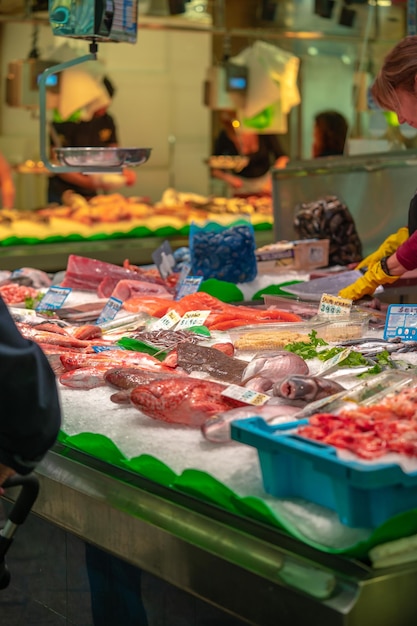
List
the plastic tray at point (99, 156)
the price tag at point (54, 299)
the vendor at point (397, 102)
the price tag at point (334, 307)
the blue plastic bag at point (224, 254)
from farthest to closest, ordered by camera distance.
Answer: the blue plastic bag at point (224, 254), the plastic tray at point (99, 156), the price tag at point (54, 299), the vendor at point (397, 102), the price tag at point (334, 307)

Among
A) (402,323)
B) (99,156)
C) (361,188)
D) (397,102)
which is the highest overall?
(397,102)

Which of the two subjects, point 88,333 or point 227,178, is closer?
point 88,333

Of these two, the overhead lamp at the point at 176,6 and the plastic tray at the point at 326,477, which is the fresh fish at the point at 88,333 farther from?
the overhead lamp at the point at 176,6

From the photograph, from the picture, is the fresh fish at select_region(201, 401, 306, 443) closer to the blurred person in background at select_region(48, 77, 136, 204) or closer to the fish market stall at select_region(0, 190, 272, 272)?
the fish market stall at select_region(0, 190, 272, 272)

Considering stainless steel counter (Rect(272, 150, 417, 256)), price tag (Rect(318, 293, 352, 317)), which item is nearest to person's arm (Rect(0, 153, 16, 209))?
stainless steel counter (Rect(272, 150, 417, 256))

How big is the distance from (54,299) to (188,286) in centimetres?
55

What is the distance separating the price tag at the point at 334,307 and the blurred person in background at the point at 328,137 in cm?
523

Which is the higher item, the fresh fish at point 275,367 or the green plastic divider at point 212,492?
the fresh fish at point 275,367

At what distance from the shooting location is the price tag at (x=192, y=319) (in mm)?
3461

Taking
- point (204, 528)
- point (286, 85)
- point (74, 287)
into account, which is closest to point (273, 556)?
point (204, 528)

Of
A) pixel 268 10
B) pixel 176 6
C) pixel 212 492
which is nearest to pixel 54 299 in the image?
pixel 212 492

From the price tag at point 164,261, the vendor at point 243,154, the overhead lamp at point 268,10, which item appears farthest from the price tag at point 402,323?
the overhead lamp at point 268,10

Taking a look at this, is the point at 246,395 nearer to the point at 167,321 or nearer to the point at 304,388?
the point at 304,388

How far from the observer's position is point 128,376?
2.65 meters
